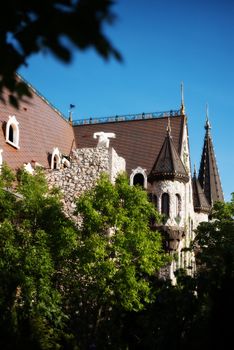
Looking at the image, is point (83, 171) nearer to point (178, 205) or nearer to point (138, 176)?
point (178, 205)

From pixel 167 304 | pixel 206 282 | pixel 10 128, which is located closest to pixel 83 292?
pixel 167 304

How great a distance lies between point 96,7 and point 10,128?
18.8 meters

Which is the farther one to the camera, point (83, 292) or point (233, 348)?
point (83, 292)

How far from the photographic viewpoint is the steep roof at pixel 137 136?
2762cm

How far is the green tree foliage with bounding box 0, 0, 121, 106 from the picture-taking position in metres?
3.33

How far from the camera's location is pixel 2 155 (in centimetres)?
1995

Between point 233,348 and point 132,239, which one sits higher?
point 132,239

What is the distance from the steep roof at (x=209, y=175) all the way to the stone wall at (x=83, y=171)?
15.4 metres

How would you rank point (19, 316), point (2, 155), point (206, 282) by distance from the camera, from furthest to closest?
1. point (2, 155)
2. point (206, 282)
3. point (19, 316)

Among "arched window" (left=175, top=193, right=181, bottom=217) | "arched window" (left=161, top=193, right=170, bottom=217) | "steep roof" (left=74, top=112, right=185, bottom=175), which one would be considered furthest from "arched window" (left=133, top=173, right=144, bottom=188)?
"arched window" (left=175, top=193, right=181, bottom=217)

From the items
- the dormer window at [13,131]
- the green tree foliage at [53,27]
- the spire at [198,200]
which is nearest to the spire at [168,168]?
the spire at [198,200]

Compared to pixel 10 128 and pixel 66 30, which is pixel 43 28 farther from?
pixel 10 128

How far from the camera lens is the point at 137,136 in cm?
2923

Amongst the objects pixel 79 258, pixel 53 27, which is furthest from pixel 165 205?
pixel 53 27
